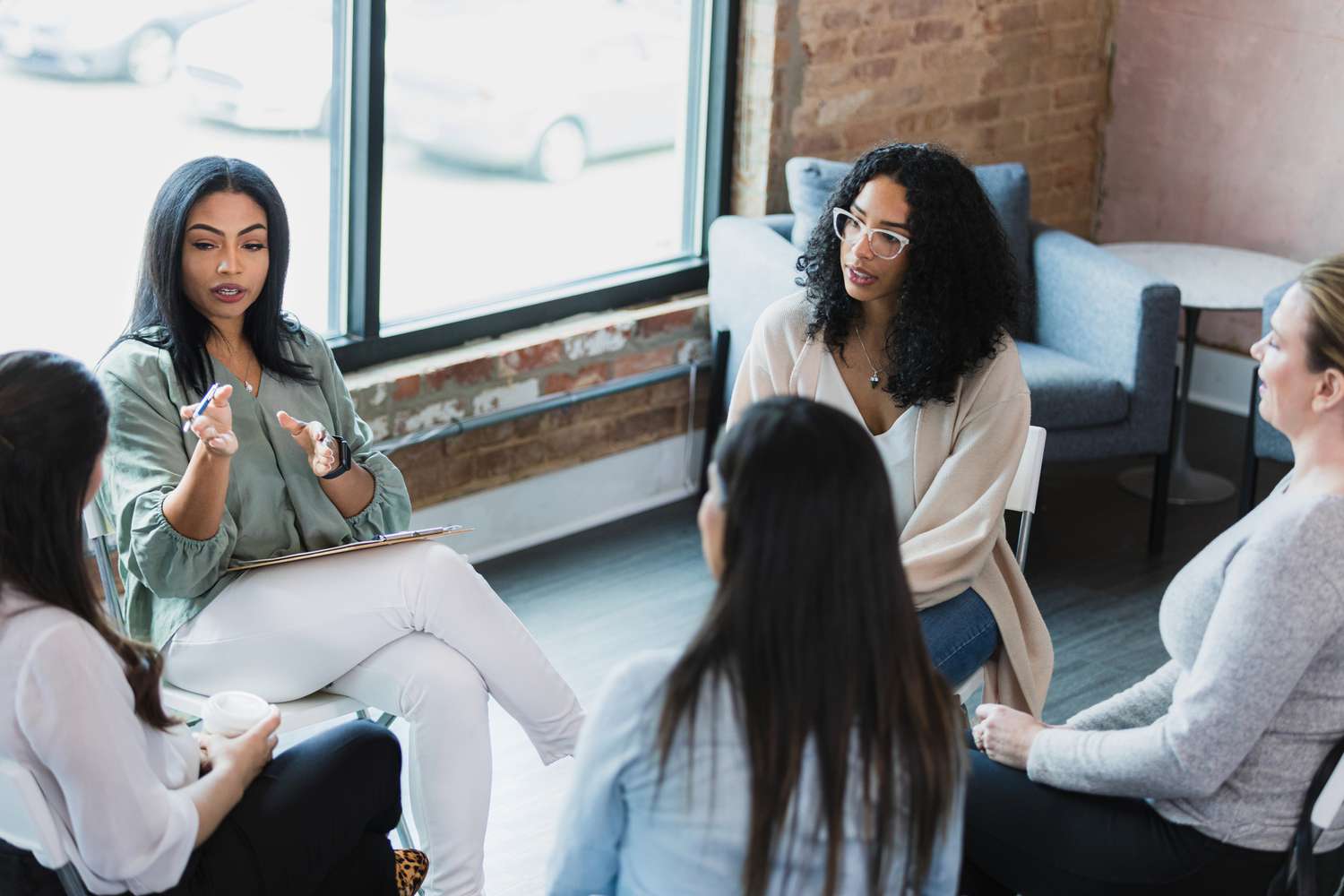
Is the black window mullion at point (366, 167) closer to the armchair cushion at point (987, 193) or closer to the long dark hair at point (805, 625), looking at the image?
the armchair cushion at point (987, 193)

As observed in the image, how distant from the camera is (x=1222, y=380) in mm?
5047

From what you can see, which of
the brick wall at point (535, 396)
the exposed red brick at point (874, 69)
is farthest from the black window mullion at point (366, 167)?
the exposed red brick at point (874, 69)

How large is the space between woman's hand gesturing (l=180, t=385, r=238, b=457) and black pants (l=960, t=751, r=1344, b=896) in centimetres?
113

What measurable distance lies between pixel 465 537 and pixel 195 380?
4.76 ft

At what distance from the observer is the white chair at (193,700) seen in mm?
2303

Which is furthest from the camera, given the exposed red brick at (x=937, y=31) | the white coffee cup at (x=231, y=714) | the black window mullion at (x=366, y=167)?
the exposed red brick at (x=937, y=31)

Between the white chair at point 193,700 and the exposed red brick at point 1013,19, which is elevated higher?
the exposed red brick at point 1013,19

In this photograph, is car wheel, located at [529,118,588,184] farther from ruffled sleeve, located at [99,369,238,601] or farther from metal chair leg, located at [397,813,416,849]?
metal chair leg, located at [397,813,416,849]

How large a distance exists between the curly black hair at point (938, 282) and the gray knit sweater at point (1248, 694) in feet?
2.35

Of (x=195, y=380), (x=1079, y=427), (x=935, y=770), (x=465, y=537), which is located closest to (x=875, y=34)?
(x=1079, y=427)

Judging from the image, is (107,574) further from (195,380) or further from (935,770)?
(935,770)

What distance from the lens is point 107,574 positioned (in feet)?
7.90

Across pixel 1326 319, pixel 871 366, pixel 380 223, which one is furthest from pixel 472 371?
pixel 1326 319

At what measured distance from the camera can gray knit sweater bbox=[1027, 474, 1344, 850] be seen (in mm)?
1707
